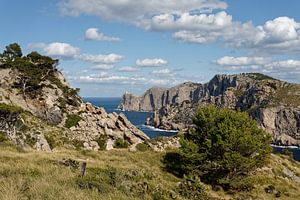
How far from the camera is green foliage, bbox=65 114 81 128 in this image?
57.5 m

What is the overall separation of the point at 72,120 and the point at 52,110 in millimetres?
3719

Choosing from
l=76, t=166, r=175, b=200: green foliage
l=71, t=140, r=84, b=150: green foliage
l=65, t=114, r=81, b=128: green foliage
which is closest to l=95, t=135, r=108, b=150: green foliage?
l=71, t=140, r=84, b=150: green foliage

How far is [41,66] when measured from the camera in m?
66.3

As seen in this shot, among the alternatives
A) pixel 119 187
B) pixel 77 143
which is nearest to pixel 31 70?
pixel 77 143

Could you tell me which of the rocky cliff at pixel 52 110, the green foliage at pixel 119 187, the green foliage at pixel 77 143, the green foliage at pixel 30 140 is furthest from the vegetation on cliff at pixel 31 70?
the green foliage at pixel 119 187

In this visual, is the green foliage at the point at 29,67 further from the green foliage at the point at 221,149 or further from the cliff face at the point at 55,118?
the green foliage at the point at 221,149

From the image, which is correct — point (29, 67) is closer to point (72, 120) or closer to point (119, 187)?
point (72, 120)

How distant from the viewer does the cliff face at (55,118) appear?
46.7 meters

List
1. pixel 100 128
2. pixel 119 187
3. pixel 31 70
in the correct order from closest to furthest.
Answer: pixel 119 187 → pixel 100 128 → pixel 31 70

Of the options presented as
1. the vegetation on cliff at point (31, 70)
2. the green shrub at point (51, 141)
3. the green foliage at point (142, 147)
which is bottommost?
the green foliage at point (142, 147)

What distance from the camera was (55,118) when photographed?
191ft

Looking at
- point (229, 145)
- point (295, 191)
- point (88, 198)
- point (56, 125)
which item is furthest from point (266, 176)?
point (88, 198)

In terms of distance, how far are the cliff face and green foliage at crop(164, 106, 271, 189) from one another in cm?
1241

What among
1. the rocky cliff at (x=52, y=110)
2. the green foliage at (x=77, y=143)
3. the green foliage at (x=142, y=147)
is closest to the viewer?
the green foliage at (x=142, y=147)
